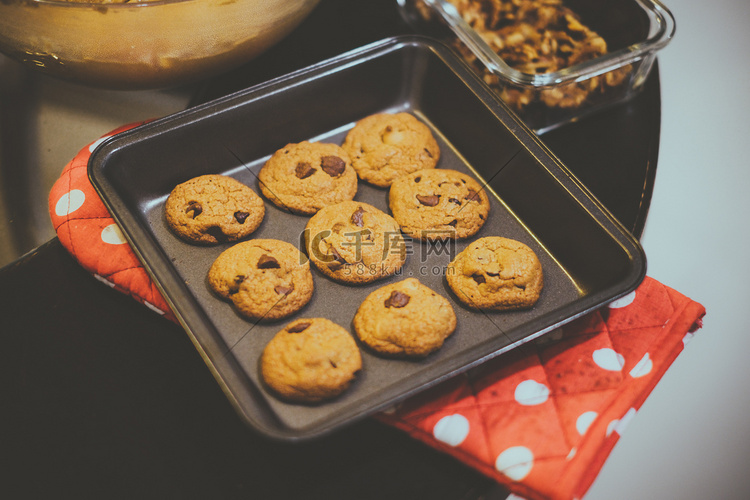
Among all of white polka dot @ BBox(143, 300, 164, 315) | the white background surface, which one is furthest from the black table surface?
the white background surface

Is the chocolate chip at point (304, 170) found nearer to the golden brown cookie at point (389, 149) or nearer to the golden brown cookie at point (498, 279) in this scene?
the golden brown cookie at point (389, 149)

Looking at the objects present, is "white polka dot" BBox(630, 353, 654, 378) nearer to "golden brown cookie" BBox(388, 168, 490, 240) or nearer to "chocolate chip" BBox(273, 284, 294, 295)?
"golden brown cookie" BBox(388, 168, 490, 240)

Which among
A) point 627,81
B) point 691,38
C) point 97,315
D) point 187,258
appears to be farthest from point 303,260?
point 691,38

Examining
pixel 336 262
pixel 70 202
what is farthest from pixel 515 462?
pixel 70 202

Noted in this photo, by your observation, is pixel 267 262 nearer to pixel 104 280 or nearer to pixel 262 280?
pixel 262 280

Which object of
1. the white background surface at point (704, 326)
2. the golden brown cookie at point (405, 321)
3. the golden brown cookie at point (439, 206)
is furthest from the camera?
the white background surface at point (704, 326)

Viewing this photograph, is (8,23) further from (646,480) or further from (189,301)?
(646,480)

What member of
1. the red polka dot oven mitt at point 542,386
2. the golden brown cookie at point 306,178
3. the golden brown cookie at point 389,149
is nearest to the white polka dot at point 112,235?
A: the red polka dot oven mitt at point 542,386
